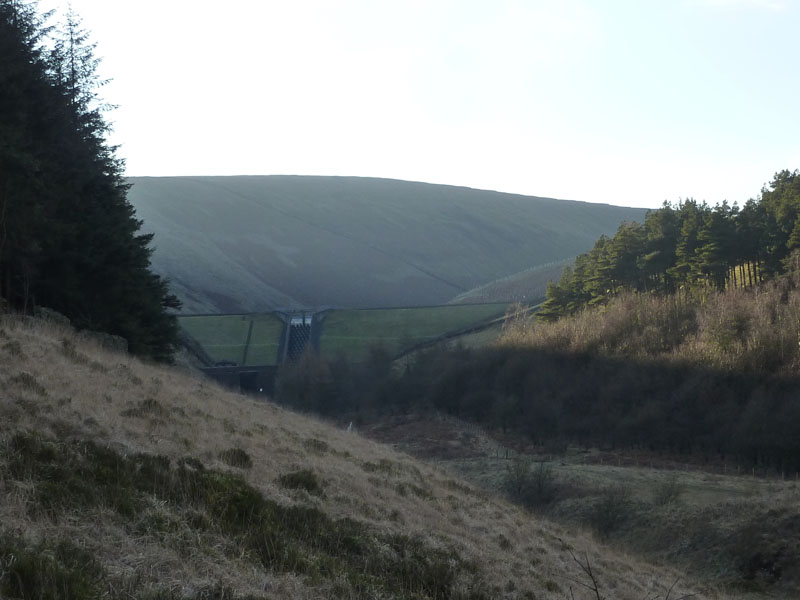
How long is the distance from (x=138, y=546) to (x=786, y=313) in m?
58.2

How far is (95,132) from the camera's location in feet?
135

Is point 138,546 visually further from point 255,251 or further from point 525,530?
point 255,251

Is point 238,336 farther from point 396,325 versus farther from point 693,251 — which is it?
point 693,251

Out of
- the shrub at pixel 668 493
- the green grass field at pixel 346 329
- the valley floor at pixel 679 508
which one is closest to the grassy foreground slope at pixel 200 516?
the valley floor at pixel 679 508

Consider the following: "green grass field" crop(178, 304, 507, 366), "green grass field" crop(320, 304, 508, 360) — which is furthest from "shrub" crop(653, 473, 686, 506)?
"green grass field" crop(320, 304, 508, 360)

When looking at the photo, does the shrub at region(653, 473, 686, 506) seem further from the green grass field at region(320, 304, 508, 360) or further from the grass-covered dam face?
the green grass field at region(320, 304, 508, 360)

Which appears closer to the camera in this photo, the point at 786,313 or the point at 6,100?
the point at 6,100

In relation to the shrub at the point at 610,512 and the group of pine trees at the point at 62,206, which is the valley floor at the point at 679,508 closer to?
the shrub at the point at 610,512

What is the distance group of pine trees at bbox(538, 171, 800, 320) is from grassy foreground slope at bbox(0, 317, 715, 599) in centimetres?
5342

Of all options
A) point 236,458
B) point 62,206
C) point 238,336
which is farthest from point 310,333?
point 236,458

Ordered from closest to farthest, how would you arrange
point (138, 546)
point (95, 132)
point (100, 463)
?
point (138, 546), point (100, 463), point (95, 132)

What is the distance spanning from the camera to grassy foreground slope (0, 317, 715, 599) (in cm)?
849

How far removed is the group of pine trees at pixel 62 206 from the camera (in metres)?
27.2

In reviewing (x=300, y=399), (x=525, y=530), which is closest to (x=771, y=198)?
(x=300, y=399)
